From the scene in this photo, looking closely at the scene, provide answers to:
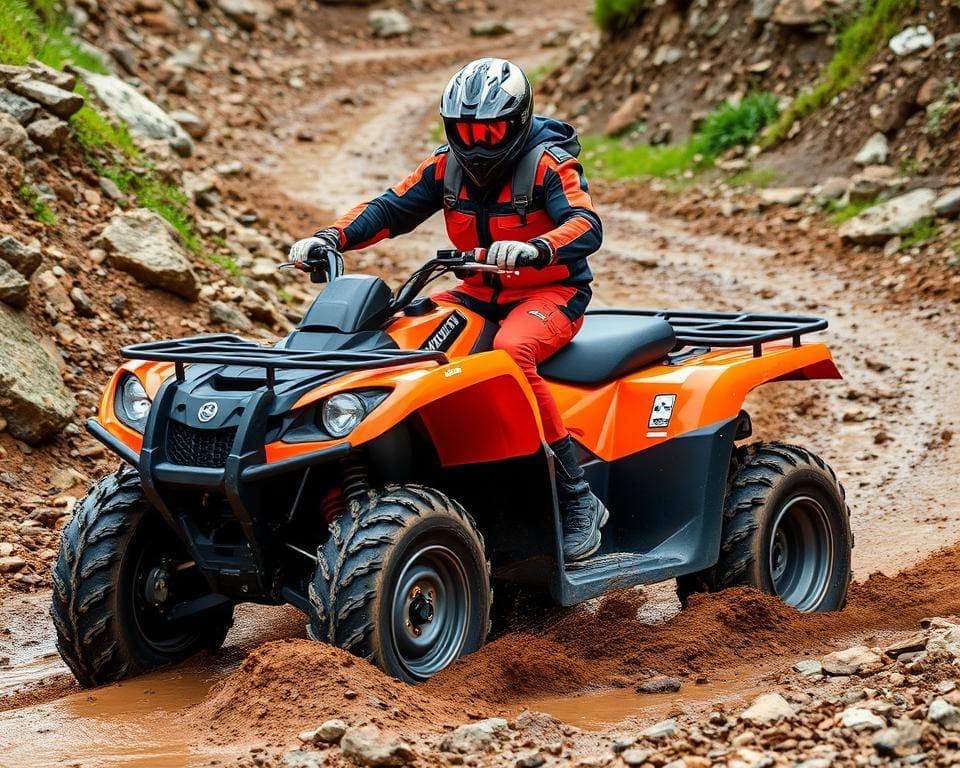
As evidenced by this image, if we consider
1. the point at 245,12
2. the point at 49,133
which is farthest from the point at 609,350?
the point at 245,12

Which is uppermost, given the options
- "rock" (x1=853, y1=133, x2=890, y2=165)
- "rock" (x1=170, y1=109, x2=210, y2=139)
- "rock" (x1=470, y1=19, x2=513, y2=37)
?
"rock" (x1=470, y1=19, x2=513, y2=37)

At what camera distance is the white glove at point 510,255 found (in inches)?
215

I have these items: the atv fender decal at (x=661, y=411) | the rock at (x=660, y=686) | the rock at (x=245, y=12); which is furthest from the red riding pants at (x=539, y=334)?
the rock at (x=245, y=12)

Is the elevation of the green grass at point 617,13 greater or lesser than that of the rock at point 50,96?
greater

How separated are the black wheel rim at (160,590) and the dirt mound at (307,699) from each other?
0.69 metres

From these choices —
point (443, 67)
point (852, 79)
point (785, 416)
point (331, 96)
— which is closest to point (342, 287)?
point (785, 416)

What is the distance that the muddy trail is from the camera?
15.3 feet

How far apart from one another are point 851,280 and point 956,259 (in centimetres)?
103

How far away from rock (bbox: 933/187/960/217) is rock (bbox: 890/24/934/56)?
10.1ft

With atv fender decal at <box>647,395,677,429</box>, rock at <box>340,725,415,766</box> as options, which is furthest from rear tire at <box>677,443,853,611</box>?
rock at <box>340,725,415,766</box>

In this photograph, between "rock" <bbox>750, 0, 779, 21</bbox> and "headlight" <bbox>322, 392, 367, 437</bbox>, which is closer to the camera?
"headlight" <bbox>322, 392, 367, 437</bbox>

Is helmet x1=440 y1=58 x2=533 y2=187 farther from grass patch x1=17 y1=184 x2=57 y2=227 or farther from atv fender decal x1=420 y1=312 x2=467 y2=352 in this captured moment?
grass patch x1=17 y1=184 x2=57 y2=227

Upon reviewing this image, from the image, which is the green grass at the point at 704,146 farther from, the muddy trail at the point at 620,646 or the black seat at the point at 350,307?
the black seat at the point at 350,307

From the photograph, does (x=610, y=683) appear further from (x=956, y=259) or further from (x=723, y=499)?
(x=956, y=259)
